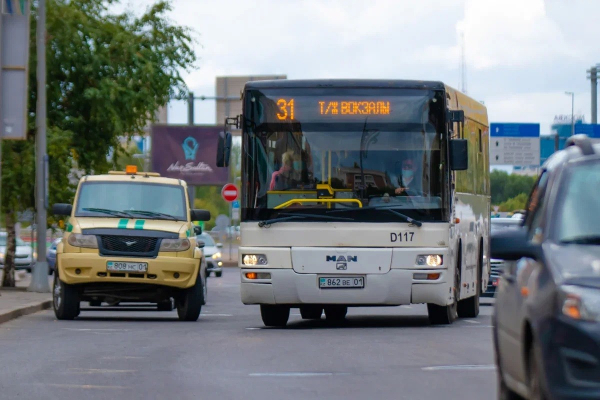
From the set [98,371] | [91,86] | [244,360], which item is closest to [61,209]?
[244,360]

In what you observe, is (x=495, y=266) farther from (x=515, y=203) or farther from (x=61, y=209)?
(x=515, y=203)

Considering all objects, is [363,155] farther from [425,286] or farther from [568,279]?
[568,279]

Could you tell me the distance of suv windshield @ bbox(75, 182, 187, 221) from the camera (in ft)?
67.4

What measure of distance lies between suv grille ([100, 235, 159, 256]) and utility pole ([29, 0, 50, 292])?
881cm

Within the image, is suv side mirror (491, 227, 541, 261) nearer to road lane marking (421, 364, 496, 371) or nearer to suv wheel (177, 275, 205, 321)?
road lane marking (421, 364, 496, 371)

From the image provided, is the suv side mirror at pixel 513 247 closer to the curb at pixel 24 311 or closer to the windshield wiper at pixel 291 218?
the windshield wiper at pixel 291 218

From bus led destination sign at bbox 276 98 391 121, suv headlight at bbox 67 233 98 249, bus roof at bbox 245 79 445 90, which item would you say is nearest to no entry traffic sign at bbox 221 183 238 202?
suv headlight at bbox 67 233 98 249

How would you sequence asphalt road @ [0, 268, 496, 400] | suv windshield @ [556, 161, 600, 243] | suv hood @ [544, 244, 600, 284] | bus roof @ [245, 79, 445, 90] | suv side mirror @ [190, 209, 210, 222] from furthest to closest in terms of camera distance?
1. suv side mirror @ [190, 209, 210, 222]
2. bus roof @ [245, 79, 445, 90]
3. asphalt road @ [0, 268, 496, 400]
4. suv windshield @ [556, 161, 600, 243]
5. suv hood @ [544, 244, 600, 284]

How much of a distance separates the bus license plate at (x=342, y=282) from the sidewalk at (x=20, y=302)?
16.9 ft

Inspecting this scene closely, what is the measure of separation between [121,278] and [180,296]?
43.9 inches

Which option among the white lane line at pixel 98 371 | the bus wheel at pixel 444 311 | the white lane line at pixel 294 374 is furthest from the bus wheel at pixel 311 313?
the white lane line at pixel 294 374

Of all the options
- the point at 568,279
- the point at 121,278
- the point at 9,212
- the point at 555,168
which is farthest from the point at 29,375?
the point at 9,212

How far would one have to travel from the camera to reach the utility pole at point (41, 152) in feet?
93.9

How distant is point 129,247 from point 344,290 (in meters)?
4.03
